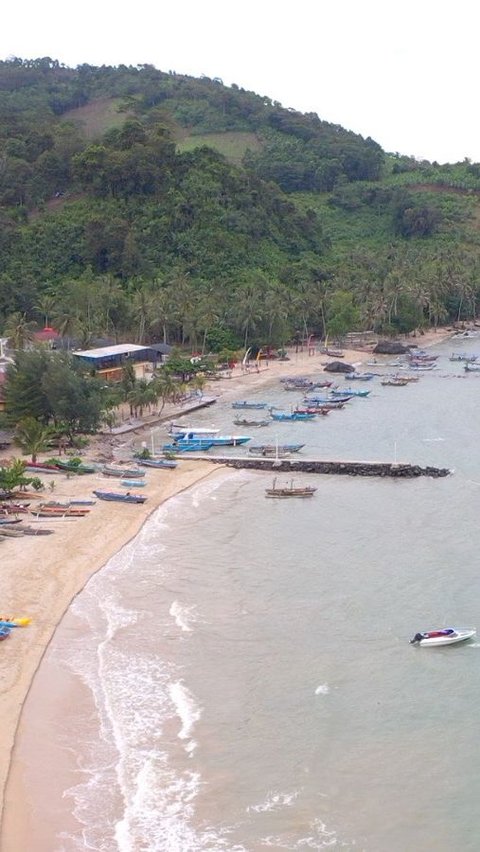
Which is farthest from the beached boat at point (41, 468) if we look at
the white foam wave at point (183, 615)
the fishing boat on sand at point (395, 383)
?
the fishing boat on sand at point (395, 383)

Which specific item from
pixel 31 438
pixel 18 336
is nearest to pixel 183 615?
pixel 31 438

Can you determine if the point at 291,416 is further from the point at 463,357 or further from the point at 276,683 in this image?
the point at 276,683

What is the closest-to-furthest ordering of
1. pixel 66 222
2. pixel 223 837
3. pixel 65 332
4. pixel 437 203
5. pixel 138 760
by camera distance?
pixel 223 837
pixel 138 760
pixel 65 332
pixel 66 222
pixel 437 203

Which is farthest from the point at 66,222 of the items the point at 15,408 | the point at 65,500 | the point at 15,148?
the point at 65,500

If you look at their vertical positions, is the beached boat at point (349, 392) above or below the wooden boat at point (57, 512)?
above

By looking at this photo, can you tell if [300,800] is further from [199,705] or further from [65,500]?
[65,500]

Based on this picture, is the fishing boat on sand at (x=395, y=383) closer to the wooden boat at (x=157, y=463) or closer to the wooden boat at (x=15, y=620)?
the wooden boat at (x=157, y=463)
